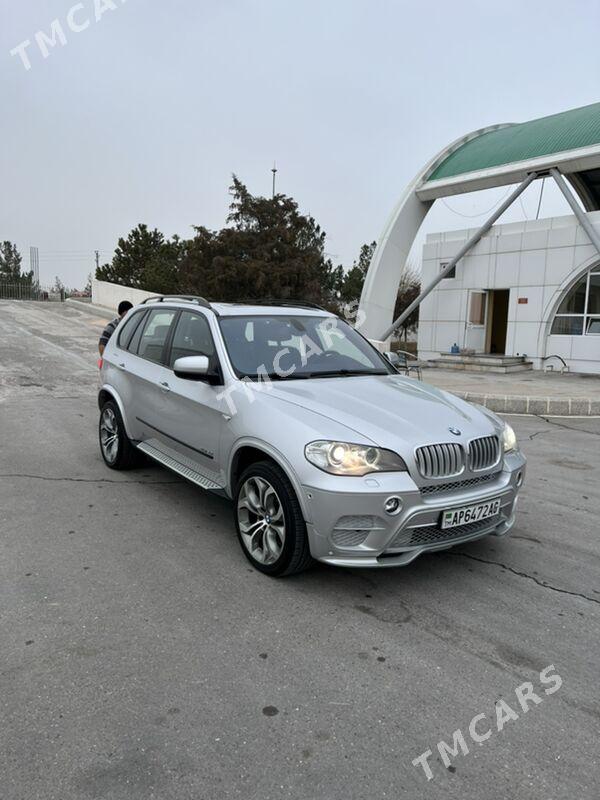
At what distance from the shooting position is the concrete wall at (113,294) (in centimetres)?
→ 3259

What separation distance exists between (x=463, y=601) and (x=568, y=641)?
59 centimetres

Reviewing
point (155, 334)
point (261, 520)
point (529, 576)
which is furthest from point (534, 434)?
point (261, 520)

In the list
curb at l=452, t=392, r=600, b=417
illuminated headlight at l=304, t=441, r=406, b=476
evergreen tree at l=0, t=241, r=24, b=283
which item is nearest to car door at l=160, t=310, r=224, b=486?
illuminated headlight at l=304, t=441, r=406, b=476

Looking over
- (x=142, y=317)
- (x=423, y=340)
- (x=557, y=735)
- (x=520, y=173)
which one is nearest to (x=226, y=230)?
(x=423, y=340)

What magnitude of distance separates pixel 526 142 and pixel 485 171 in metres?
1.59

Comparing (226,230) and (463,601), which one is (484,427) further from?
(226,230)

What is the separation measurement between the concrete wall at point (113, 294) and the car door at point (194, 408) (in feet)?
89.8

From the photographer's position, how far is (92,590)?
3584 millimetres

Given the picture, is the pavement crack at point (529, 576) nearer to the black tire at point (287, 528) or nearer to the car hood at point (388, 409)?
the car hood at point (388, 409)

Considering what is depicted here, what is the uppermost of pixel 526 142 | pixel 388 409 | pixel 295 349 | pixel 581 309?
pixel 526 142

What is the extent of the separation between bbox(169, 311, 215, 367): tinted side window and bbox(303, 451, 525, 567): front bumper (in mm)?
1725

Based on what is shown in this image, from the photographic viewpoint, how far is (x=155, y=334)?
5555mm

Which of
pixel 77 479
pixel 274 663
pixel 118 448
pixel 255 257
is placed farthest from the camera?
pixel 255 257

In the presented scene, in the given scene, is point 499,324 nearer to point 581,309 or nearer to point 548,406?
point 581,309
